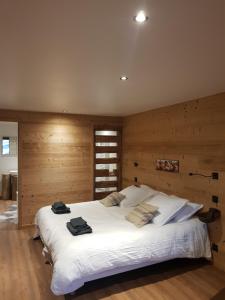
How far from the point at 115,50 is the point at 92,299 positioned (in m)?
2.48

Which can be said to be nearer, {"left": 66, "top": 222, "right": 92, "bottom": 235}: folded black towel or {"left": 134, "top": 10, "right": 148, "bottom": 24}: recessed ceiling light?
{"left": 134, "top": 10, "right": 148, "bottom": 24}: recessed ceiling light

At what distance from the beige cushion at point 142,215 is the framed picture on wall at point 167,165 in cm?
81

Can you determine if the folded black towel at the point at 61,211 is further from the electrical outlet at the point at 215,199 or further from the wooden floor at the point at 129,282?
the electrical outlet at the point at 215,199

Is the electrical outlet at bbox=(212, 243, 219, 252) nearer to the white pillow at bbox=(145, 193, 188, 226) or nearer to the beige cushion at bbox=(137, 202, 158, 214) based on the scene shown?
the white pillow at bbox=(145, 193, 188, 226)

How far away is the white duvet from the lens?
2.43 m

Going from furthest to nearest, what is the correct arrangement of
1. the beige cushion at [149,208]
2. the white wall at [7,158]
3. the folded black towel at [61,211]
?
the white wall at [7,158] < the folded black towel at [61,211] < the beige cushion at [149,208]

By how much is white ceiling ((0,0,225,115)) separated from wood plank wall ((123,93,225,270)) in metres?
0.51

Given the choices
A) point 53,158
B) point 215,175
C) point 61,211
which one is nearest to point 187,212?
point 215,175

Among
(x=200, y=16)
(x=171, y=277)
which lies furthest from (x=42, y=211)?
(x=200, y=16)

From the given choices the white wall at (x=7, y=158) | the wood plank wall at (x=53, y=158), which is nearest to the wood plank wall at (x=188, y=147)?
the wood plank wall at (x=53, y=158)

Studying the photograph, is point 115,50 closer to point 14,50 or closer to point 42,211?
point 14,50

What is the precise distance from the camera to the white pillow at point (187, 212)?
10.6 feet

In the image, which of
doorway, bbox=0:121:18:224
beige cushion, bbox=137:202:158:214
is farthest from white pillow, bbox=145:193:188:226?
doorway, bbox=0:121:18:224

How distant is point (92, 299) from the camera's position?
253cm
